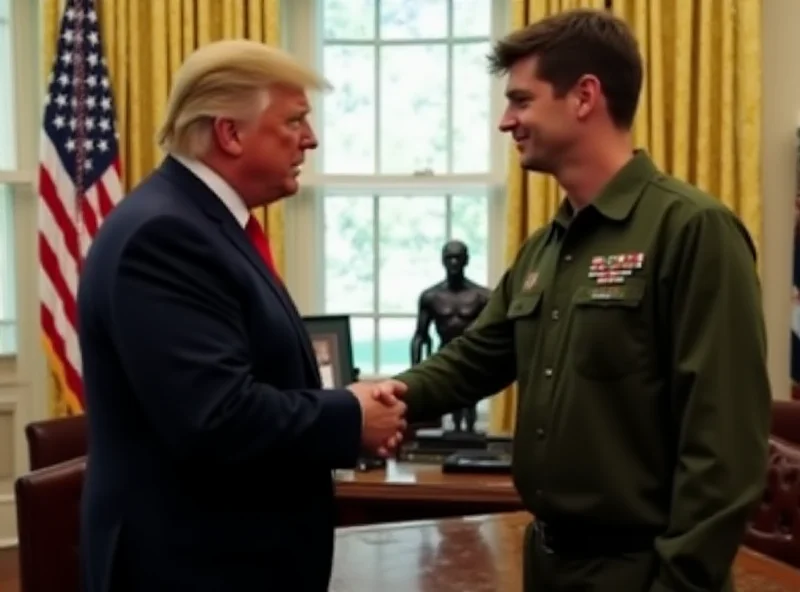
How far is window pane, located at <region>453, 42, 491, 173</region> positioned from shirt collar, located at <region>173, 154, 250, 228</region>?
10.8 feet

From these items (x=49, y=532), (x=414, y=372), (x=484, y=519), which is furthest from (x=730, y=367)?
(x=49, y=532)

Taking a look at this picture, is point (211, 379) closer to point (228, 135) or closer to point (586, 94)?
point (228, 135)

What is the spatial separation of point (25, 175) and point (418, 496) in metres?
2.66

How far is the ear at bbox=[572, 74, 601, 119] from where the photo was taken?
5.45 ft

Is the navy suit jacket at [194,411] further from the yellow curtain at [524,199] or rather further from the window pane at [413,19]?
the window pane at [413,19]

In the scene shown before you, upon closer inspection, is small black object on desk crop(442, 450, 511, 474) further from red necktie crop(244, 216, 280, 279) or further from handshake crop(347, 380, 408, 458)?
red necktie crop(244, 216, 280, 279)

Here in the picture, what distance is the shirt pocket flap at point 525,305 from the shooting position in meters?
1.75

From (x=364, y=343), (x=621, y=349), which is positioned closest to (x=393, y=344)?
(x=364, y=343)

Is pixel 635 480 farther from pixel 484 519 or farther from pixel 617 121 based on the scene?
pixel 484 519

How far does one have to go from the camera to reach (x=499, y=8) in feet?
15.9

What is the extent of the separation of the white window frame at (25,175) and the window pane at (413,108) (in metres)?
1.52

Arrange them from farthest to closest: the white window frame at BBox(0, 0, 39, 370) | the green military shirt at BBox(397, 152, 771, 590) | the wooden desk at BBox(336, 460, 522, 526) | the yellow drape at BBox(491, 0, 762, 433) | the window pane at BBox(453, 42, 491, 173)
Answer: the window pane at BBox(453, 42, 491, 173), the white window frame at BBox(0, 0, 39, 370), the yellow drape at BBox(491, 0, 762, 433), the wooden desk at BBox(336, 460, 522, 526), the green military shirt at BBox(397, 152, 771, 590)

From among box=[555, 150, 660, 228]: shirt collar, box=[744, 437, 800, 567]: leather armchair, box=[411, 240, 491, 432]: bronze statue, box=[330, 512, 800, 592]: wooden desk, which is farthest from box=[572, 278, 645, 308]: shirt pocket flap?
box=[411, 240, 491, 432]: bronze statue

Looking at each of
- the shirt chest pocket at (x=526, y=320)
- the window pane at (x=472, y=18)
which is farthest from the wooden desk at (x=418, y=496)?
the window pane at (x=472, y=18)
